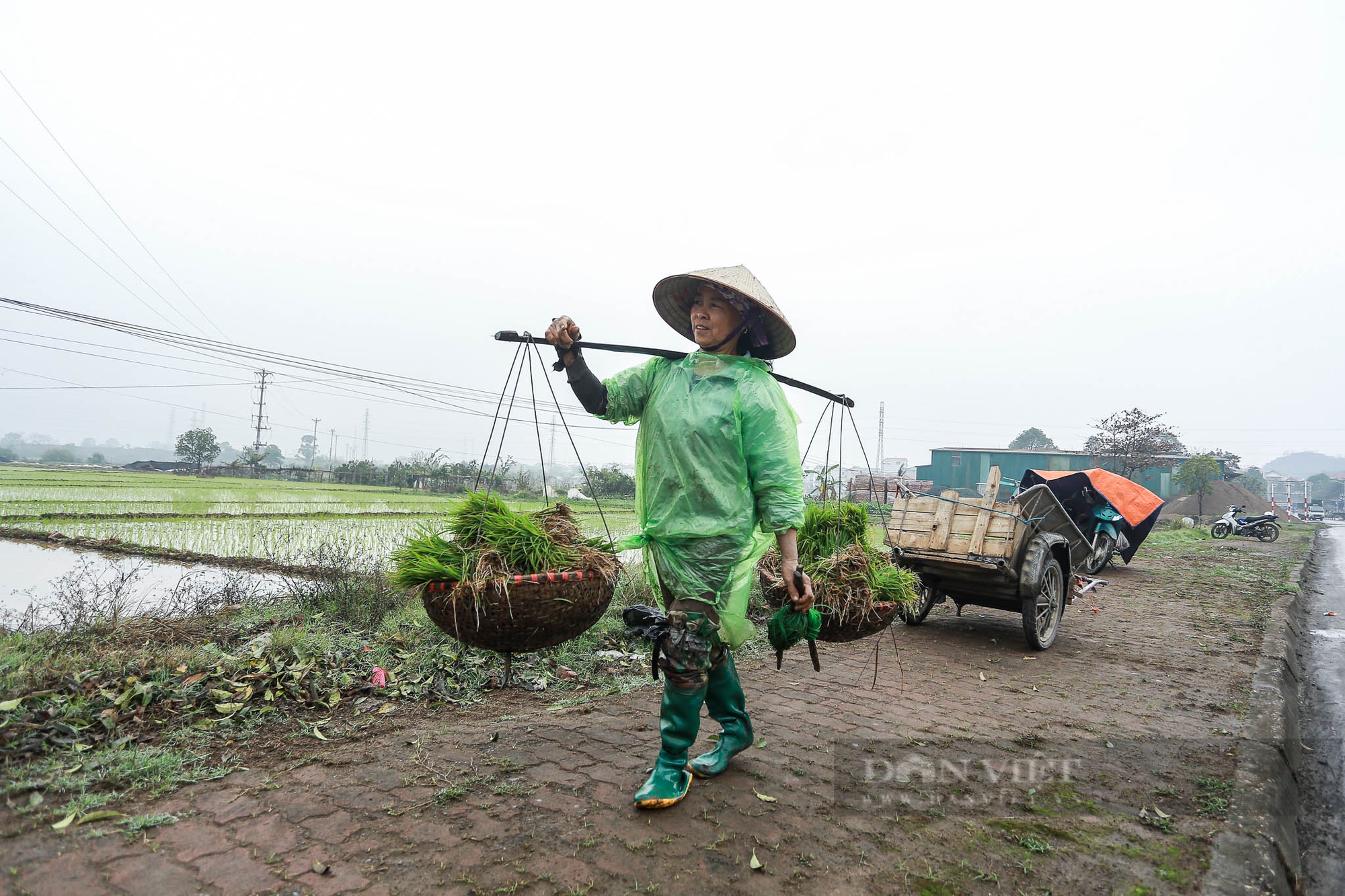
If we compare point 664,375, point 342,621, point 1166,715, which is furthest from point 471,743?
point 1166,715

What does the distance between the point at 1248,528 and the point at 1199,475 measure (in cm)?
1038

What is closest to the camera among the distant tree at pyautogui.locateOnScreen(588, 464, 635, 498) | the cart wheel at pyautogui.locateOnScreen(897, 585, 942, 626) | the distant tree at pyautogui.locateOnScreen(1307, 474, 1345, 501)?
the cart wheel at pyautogui.locateOnScreen(897, 585, 942, 626)


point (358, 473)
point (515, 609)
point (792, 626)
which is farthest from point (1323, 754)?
point (358, 473)

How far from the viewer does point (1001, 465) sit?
116ft

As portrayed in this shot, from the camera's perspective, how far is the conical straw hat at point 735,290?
266 centimetres

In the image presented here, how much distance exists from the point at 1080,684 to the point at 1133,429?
25902 millimetres

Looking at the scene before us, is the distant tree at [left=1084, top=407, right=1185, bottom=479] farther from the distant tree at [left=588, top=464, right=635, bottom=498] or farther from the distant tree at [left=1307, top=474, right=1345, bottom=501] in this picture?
the distant tree at [left=1307, top=474, right=1345, bottom=501]

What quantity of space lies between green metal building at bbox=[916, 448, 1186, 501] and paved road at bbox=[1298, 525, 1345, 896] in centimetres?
2669

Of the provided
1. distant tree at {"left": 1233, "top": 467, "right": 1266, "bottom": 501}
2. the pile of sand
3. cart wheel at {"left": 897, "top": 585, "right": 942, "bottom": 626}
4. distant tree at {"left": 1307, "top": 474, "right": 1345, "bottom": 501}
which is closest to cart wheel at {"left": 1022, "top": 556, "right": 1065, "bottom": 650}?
cart wheel at {"left": 897, "top": 585, "right": 942, "bottom": 626}

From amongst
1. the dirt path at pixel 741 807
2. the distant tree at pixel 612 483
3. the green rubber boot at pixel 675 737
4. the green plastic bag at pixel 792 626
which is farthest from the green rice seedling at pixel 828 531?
the distant tree at pixel 612 483

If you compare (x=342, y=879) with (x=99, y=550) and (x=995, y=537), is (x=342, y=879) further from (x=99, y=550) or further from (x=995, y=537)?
(x=99, y=550)

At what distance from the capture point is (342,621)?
16.5 feet

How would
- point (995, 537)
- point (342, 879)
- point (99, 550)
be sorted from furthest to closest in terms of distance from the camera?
point (99, 550), point (995, 537), point (342, 879)

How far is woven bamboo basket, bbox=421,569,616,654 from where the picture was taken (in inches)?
101
